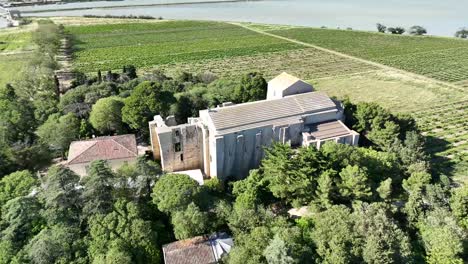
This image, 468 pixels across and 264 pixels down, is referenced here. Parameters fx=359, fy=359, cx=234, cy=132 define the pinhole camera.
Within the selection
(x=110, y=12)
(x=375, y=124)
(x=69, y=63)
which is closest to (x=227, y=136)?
(x=375, y=124)

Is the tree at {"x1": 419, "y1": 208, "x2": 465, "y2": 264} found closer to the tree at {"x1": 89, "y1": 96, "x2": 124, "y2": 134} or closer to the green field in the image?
the tree at {"x1": 89, "y1": 96, "x2": 124, "y2": 134}

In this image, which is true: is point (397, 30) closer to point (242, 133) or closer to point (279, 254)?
point (242, 133)

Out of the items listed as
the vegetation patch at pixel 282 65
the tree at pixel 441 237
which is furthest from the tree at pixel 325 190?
the vegetation patch at pixel 282 65

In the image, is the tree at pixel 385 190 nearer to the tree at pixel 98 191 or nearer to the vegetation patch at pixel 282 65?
the tree at pixel 98 191

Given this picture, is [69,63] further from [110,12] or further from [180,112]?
[110,12]

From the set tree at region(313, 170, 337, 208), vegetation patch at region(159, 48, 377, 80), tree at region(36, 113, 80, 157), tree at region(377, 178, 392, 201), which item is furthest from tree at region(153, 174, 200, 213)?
vegetation patch at region(159, 48, 377, 80)

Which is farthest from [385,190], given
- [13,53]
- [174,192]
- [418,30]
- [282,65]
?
[418,30]
